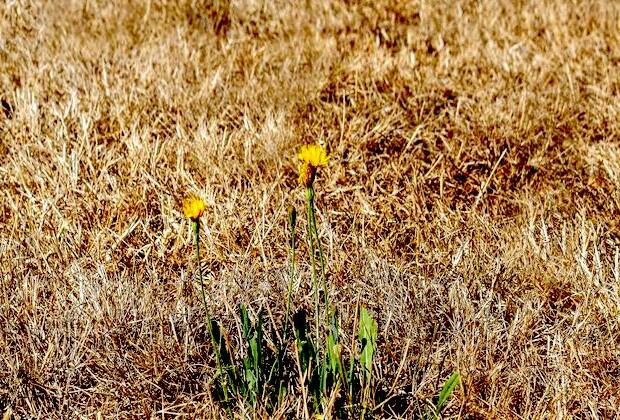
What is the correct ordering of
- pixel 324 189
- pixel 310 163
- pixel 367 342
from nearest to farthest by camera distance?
pixel 310 163, pixel 367 342, pixel 324 189

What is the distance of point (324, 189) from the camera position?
2740 mm

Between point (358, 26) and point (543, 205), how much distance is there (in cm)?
137

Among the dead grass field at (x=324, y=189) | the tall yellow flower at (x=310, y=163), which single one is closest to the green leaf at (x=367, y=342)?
→ the dead grass field at (x=324, y=189)

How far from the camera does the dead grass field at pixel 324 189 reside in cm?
200

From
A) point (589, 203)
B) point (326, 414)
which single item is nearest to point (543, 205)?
point (589, 203)

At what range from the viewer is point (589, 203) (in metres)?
2.64

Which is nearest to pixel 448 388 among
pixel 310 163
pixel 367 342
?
pixel 367 342

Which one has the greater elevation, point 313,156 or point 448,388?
point 313,156

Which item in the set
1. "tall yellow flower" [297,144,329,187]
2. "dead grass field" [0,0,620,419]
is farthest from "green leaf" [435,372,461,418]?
"tall yellow flower" [297,144,329,187]

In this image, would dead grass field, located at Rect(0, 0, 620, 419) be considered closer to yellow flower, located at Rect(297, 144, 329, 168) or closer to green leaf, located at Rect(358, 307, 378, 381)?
green leaf, located at Rect(358, 307, 378, 381)

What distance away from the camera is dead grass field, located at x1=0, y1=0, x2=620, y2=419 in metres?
2.00

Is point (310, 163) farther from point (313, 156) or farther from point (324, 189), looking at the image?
point (324, 189)

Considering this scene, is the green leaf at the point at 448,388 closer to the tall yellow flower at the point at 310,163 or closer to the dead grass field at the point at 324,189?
the dead grass field at the point at 324,189

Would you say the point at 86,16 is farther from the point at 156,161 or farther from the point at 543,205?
the point at 543,205
